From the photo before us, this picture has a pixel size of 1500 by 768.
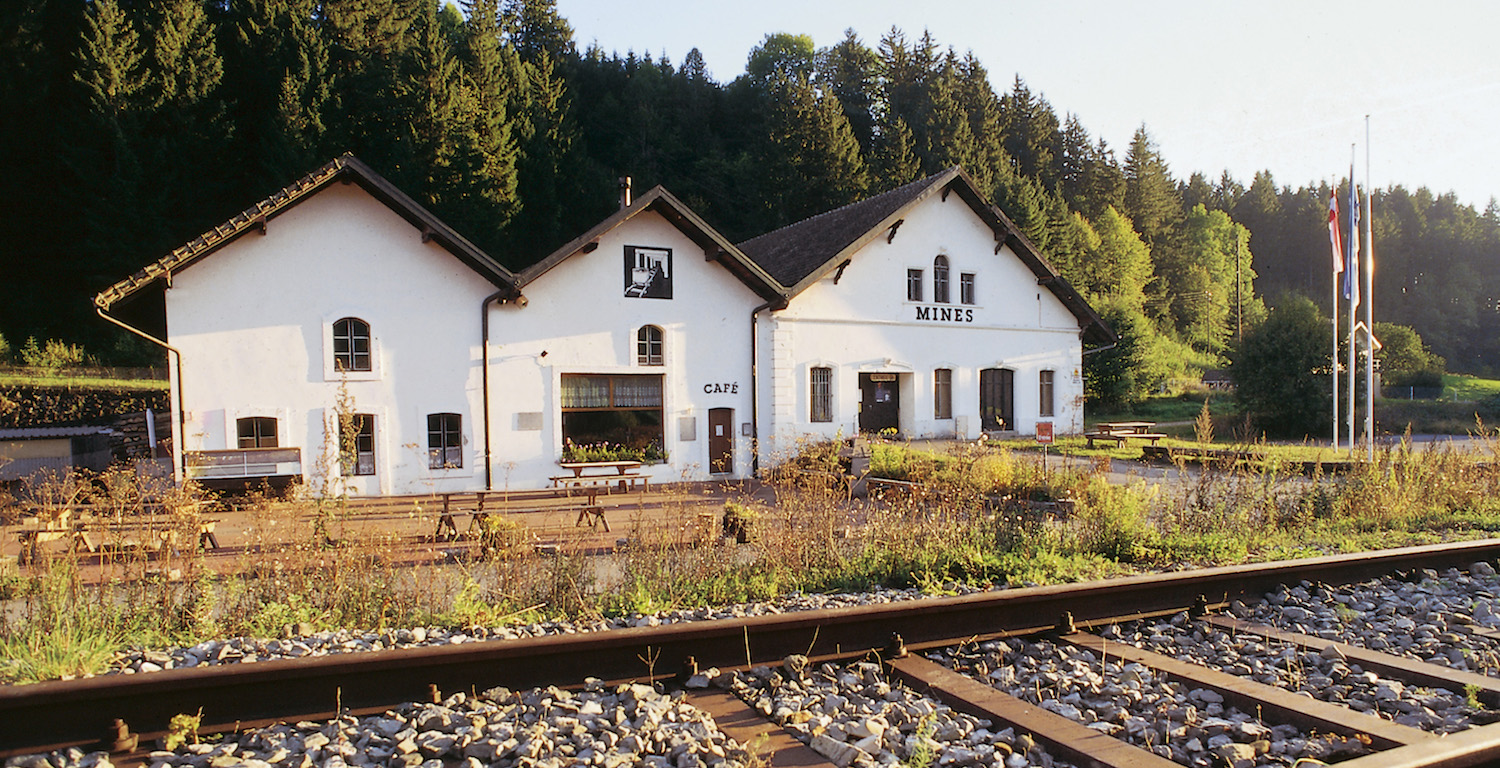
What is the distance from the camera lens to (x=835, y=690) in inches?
179

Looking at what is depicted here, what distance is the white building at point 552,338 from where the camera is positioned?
1681 centimetres

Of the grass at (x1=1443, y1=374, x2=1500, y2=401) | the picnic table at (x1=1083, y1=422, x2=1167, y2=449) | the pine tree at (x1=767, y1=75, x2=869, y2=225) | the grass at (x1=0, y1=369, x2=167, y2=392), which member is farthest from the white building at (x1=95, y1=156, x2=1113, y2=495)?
the grass at (x1=1443, y1=374, x2=1500, y2=401)

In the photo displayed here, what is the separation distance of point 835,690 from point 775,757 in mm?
861

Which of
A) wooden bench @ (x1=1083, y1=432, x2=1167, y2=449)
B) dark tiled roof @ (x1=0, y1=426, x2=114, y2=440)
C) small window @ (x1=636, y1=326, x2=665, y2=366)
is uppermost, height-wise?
small window @ (x1=636, y1=326, x2=665, y2=366)

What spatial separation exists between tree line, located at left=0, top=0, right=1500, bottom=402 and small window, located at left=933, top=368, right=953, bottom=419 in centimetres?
1667

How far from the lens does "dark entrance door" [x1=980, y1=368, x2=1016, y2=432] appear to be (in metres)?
26.2

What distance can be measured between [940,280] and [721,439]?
29.0 ft

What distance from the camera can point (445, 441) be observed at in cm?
1836

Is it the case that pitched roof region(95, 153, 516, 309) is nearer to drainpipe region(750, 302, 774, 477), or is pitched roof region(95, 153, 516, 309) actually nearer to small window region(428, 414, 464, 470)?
small window region(428, 414, 464, 470)

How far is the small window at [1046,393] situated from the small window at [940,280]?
457 cm

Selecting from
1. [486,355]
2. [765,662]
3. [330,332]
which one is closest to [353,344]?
[330,332]

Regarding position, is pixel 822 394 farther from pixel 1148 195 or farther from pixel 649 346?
pixel 1148 195

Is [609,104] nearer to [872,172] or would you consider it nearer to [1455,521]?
[872,172]

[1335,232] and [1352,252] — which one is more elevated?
[1335,232]
